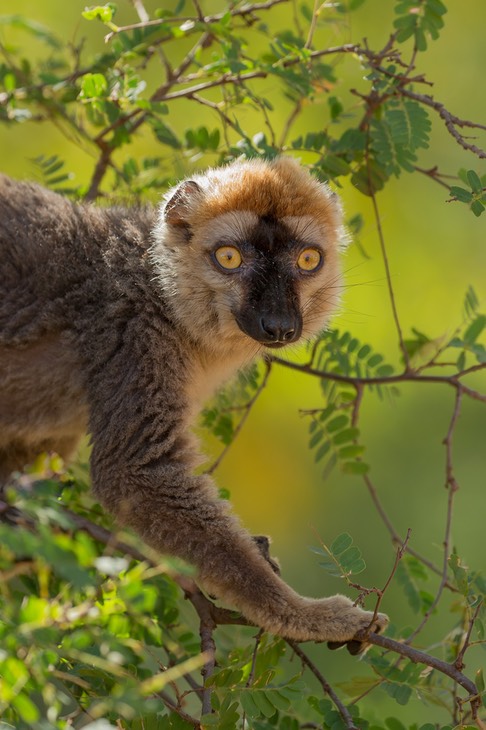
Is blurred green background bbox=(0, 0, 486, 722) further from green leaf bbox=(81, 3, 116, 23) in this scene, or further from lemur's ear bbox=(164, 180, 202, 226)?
green leaf bbox=(81, 3, 116, 23)

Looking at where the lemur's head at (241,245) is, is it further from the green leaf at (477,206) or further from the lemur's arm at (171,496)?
the green leaf at (477,206)

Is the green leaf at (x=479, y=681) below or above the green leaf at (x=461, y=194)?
below

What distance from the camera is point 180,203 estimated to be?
14.8 ft

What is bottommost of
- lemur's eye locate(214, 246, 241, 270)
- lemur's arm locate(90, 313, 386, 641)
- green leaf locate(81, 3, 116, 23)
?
lemur's arm locate(90, 313, 386, 641)

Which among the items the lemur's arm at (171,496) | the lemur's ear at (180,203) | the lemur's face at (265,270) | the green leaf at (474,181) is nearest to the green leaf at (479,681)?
the lemur's arm at (171,496)

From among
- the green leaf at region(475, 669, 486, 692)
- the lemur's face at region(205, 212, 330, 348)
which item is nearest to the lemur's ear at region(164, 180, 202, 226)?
the lemur's face at region(205, 212, 330, 348)

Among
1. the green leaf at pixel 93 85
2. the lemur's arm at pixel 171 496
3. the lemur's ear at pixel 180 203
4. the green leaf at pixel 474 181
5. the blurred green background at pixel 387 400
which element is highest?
the blurred green background at pixel 387 400

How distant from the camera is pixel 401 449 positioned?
9531 mm

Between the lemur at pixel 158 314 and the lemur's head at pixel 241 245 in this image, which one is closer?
the lemur at pixel 158 314

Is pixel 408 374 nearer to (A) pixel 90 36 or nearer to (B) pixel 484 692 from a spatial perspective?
(B) pixel 484 692

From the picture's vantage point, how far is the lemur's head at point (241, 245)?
14.1ft

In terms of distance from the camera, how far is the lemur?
13.3 ft

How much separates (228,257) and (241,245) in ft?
0.27

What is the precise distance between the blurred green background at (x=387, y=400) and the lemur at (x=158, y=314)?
148 inches
